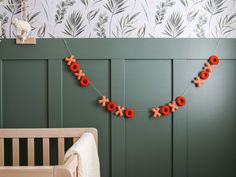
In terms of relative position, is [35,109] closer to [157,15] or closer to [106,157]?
[106,157]

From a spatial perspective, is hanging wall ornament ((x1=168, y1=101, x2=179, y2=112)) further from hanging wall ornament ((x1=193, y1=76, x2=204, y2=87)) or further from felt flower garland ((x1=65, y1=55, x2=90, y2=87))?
felt flower garland ((x1=65, y1=55, x2=90, y2=87))

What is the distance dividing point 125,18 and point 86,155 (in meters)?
0.97

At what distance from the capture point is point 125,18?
231 cm

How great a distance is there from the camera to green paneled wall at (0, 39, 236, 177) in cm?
231

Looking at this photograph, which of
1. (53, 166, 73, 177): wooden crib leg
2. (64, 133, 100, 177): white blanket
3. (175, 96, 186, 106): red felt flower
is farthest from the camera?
(175, 96, 186, 106): red felt flower

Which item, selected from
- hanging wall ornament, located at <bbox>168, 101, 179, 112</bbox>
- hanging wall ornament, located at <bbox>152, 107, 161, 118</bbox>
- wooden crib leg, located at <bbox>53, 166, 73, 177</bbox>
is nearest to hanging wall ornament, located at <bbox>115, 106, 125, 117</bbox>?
hanging wall ornament, located at <bbox>152, 107, 161, 118</bbox>

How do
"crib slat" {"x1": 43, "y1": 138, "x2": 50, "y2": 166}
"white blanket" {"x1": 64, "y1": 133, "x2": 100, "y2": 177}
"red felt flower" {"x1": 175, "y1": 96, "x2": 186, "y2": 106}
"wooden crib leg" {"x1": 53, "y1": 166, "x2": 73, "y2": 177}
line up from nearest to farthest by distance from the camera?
"wooden crib leg" {"x1": 53, "y1": 166, "x2": 73, "y2": 177}
"white blanket" {"x1": 64, "y1": 133, "x2": 100, "y2": 177}
"crib slat" {"x1": 43, "y1": 138, "x2": 50, "y2": 166}
"red felt flower" {"x1": 175, "y1": 96, "x2": 186, "y2": 106}

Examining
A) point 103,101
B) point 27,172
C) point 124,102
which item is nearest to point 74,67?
point 103,101

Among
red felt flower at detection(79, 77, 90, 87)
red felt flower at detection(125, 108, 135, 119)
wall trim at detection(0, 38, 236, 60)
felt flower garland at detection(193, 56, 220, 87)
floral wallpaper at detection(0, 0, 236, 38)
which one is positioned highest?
floral wallpaper at detection(0, 0, 236, 38)

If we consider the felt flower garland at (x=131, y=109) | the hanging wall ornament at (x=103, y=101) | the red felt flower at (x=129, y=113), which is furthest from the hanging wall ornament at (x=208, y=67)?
the hanging wall ornament at (x=103, y=101)

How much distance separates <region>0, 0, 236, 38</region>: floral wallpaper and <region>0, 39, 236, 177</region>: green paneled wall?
2.4 inches

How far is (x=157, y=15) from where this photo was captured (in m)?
2.31

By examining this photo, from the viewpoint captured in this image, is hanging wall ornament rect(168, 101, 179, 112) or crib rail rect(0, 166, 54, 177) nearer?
crib rail rect(0, 166, 54, 177)

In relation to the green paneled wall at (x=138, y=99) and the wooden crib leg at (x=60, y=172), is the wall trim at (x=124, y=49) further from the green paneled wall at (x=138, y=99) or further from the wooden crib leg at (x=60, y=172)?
the wooden crib leg at (x=60, y=172)
